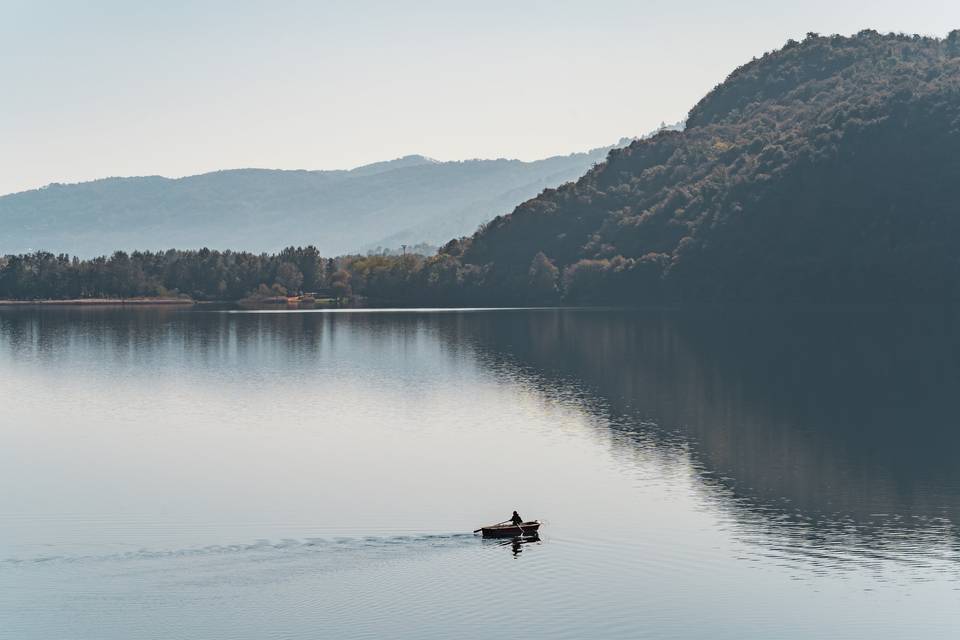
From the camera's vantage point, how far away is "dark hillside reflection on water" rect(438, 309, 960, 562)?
193ft

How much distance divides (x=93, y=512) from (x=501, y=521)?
2011cm

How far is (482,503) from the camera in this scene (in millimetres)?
62594

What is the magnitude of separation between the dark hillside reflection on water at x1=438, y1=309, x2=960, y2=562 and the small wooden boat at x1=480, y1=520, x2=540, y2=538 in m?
10.1

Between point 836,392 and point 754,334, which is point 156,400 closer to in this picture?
point 836,392

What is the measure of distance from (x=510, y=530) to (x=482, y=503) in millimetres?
8773

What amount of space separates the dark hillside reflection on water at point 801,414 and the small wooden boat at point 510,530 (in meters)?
10.1

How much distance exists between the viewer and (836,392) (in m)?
105

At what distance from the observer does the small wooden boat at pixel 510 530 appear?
53969 millimetres

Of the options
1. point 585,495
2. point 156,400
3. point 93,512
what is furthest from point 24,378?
point 585,495

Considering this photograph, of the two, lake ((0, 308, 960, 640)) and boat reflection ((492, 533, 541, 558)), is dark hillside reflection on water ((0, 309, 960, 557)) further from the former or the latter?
boat reflection ((492, 533, 541, 558))

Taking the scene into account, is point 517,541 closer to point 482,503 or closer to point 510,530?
point 510,530

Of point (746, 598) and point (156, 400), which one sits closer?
point (746, 598)

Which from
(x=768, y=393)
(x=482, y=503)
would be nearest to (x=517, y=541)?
(x=482, y=503)

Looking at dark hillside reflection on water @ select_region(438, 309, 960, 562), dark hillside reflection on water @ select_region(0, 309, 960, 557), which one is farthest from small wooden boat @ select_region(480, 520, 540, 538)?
dark hillside reflection on water @ select_region(0, 309, 960, 557)
